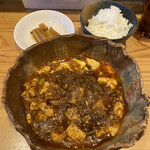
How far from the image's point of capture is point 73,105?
1.50m

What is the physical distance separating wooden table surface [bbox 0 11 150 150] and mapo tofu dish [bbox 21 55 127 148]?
330mm

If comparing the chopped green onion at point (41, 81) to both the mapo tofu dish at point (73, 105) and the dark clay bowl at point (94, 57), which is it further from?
the dark clay bowl at point (94, 57)

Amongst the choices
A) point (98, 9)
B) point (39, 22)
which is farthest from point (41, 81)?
point (98, 9)

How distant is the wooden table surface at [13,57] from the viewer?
5.15 feet

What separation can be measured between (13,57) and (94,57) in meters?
1.08

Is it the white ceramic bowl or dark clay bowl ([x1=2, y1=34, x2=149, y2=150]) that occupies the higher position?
the white ceramic bowl

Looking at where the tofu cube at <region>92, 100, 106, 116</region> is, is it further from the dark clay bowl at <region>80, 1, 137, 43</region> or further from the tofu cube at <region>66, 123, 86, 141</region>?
the dark clay bowl at <region>80, 1, 137, 43</region>

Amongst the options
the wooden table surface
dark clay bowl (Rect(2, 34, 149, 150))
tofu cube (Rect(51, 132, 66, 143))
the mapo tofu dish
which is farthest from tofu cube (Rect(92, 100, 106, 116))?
the wooden table surface

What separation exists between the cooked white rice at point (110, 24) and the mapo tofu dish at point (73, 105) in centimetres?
58

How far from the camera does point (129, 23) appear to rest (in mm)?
2096

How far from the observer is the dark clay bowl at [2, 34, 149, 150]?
4.27 ft

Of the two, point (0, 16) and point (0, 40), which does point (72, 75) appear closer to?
point (0, 40)

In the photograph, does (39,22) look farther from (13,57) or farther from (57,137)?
(57,137)

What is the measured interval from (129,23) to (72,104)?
53.9 inches
